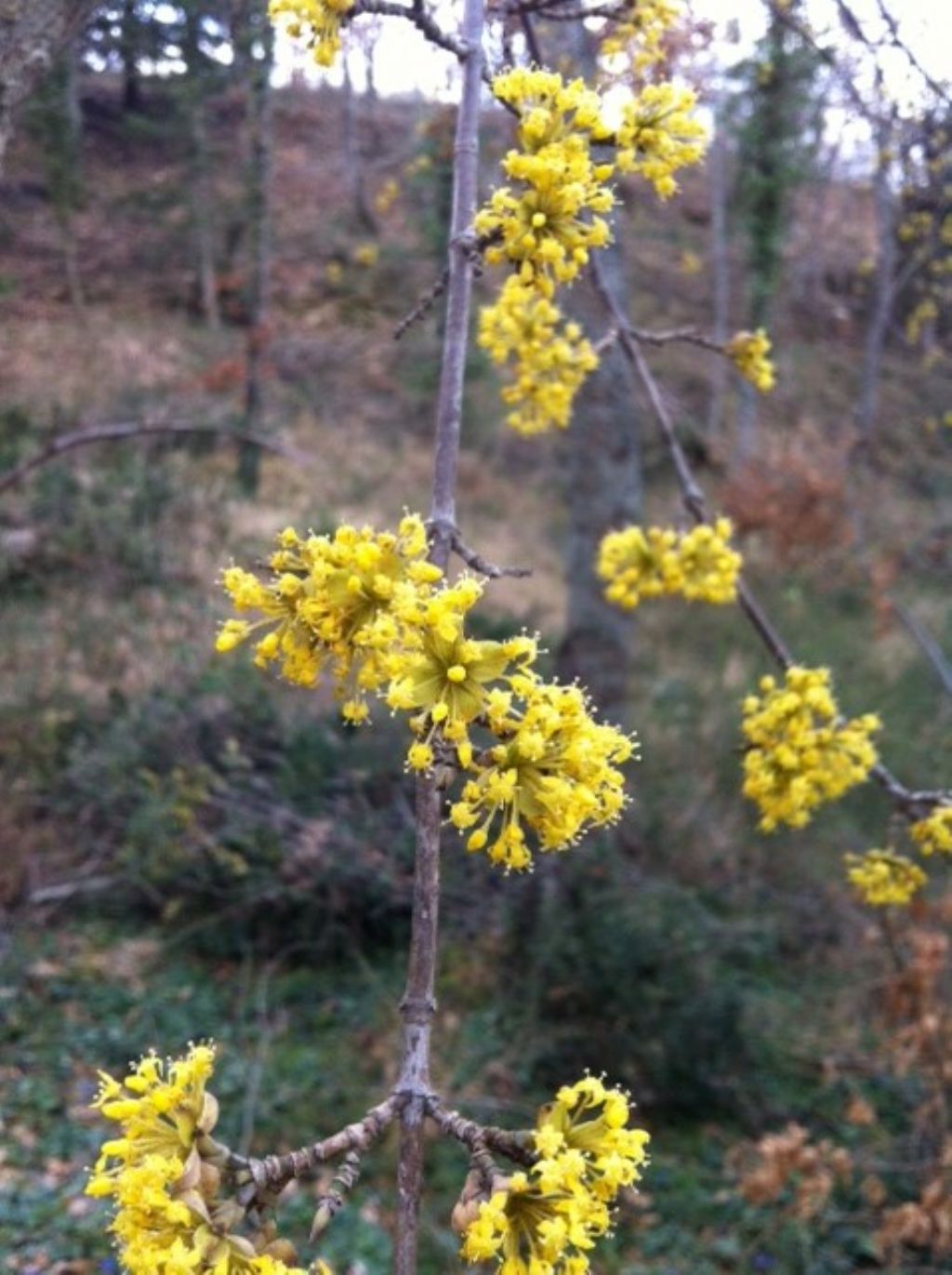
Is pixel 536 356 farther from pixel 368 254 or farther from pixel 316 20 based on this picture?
pixel 368 254

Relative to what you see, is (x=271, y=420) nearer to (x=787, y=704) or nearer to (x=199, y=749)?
(x=199, y=749)

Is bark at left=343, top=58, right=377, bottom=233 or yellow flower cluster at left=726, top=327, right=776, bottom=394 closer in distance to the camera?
yellow flower cluster at left=726, top=327, right=776, bottom=394

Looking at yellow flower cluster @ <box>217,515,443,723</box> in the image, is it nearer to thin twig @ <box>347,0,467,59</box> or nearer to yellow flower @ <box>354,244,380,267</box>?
thin twig @ <box>347,0,467,59</box>

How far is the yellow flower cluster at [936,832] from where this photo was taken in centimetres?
244

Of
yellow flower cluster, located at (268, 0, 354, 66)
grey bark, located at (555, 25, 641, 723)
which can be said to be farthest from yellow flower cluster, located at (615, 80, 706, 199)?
grey bark, located at (555, 25, 641, 723)

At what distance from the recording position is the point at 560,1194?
1.34 m

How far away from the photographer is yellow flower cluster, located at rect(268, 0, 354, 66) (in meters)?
1.92

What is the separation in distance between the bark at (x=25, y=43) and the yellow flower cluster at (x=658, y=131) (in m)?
1.21

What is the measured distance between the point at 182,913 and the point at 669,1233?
2965mm

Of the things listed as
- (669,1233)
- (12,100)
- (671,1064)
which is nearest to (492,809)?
(12,100)

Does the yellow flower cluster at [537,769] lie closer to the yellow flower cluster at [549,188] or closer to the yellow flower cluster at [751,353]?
the yellow flower cluster at [549,188]

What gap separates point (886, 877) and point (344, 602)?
1655mm

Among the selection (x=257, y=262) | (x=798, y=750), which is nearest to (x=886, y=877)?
(x=798, y=750)

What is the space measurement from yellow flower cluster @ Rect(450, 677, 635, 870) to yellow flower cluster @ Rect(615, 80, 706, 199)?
1134mm
